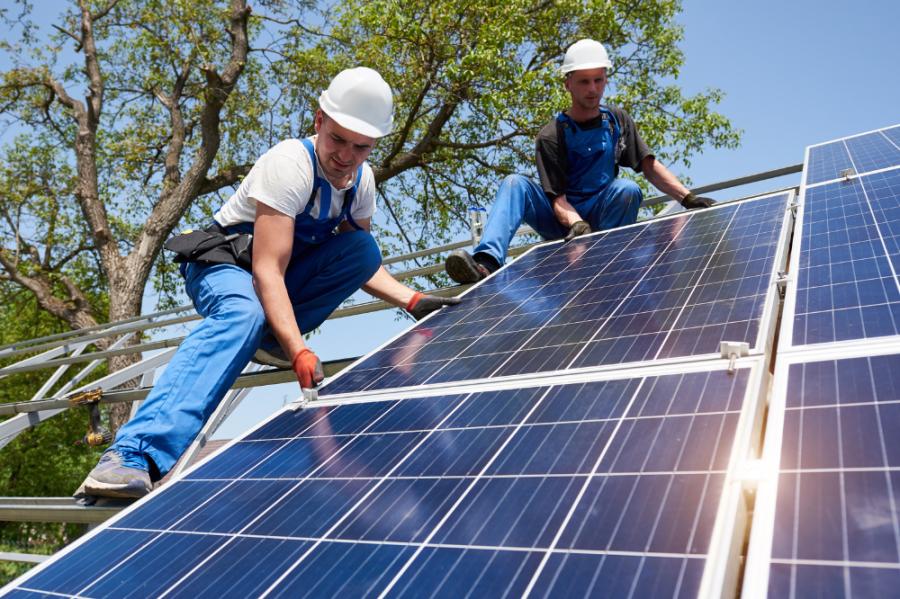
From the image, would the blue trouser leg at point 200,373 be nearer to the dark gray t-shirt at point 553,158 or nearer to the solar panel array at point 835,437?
the solar panel array at point 835,437

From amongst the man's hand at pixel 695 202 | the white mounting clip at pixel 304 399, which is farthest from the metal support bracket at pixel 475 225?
the white mounting clip at pixel 304 399

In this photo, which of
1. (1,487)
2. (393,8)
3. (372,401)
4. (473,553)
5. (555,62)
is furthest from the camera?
(1,487)

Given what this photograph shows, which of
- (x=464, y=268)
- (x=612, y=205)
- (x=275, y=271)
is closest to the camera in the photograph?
(x=275, y=271)

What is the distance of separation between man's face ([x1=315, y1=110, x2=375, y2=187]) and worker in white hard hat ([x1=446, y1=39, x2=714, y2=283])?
2.20m

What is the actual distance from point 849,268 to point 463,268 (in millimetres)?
3291

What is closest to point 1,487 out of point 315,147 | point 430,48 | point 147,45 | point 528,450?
point 147,45

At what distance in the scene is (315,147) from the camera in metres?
4.34

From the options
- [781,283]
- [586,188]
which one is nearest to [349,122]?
[781,283]

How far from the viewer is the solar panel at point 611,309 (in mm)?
2898

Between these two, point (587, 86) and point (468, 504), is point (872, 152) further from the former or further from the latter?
point (468, 504)

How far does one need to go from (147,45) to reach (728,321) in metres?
20.0

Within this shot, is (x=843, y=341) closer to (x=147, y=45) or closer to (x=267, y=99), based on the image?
(x=267, y=99)

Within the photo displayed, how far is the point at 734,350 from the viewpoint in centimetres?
240

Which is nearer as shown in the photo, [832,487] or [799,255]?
[832,487]
